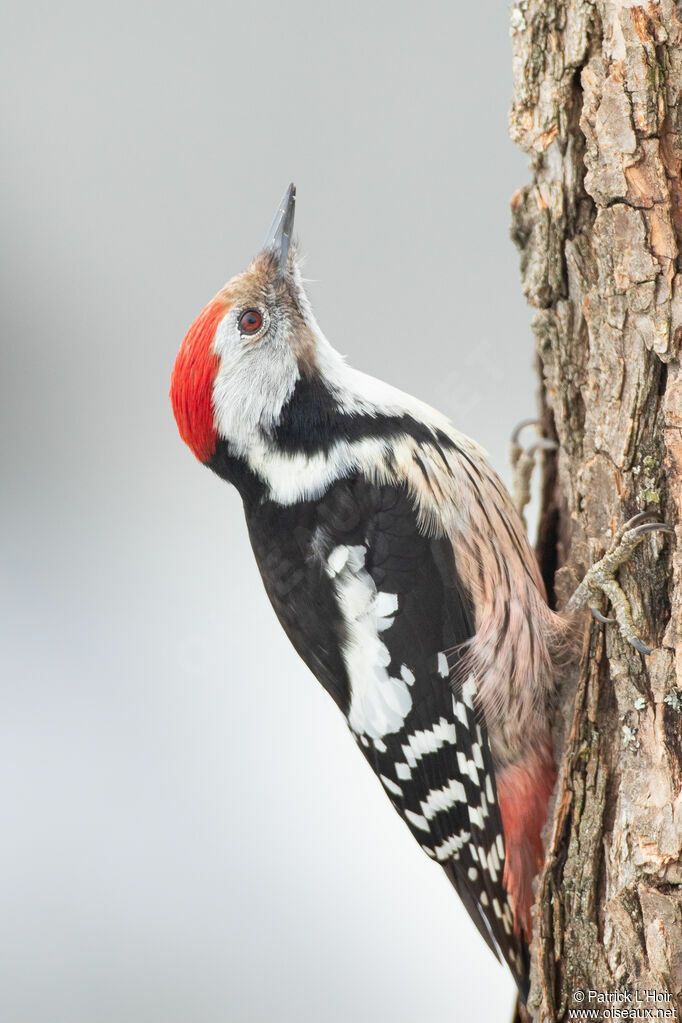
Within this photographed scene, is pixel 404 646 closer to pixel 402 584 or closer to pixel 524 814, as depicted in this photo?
pixel 402 584

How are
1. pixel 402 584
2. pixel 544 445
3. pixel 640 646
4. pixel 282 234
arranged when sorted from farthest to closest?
1. pixel 544 445
2. pixel 282 234
3. pixel 402 584
4. pixel 640 646

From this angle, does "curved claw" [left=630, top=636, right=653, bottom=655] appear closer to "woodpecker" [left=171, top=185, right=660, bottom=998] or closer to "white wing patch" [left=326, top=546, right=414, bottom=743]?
"woodpecker" [left=171, top=185, right=660, bottom=998]

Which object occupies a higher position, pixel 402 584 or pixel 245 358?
pixel 245 358

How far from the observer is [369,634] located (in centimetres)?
136

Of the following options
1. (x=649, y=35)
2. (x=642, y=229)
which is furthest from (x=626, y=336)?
(x=649, y=35)

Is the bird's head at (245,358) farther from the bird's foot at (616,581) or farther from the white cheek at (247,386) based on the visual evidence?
the bird's foot at (616,581)

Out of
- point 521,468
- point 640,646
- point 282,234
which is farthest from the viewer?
point 521,468

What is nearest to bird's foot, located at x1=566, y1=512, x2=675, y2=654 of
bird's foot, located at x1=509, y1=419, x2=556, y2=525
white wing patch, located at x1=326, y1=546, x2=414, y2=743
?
white wing patch, located at x1=326, y1=546, x2=414, y2=743

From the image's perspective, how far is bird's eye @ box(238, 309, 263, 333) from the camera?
1412 mm

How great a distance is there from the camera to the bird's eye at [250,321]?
4.63 ft

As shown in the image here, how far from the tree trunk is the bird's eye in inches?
18.4

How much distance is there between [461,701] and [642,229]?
743mm

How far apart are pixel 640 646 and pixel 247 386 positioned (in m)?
0.72

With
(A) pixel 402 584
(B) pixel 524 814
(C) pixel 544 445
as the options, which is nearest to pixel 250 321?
(A) pixel 402 584
